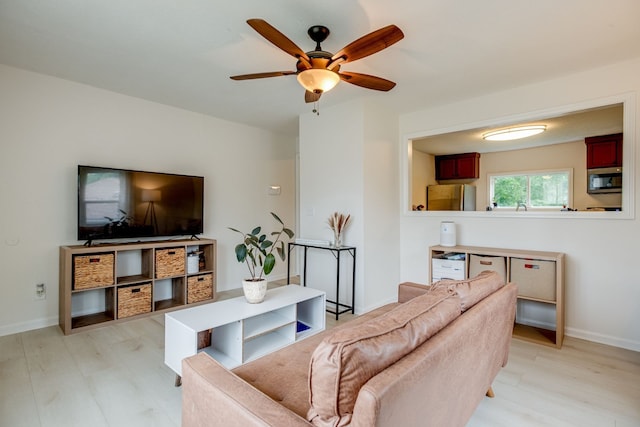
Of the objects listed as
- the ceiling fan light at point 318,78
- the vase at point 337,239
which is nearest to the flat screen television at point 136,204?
the vase at point 337,239

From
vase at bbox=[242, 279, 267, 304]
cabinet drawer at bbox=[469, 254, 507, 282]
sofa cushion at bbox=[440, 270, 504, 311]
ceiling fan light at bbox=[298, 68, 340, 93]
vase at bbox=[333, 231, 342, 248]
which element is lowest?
vase at bbox=[242, 279, 267, 304]

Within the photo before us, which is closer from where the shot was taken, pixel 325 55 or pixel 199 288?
pixel 325 55

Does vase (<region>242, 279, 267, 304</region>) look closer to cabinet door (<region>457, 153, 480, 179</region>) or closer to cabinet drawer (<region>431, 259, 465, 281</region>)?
cabinet drawer (<region>431, 259, 465, 281</region>)

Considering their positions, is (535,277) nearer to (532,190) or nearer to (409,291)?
(409,291)

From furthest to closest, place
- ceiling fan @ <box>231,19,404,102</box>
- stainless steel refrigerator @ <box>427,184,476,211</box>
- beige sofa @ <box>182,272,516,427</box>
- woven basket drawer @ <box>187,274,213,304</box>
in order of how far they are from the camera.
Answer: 1. stainless steel refrigerator @ <box>427,184,476,211</box>
2. woven basket drawer @ <box>187,274,213,304</box>
3. ceiling fan @ <box>231,19,404,102</box>
4. beige sofa @ <box>182,272,516,427</box>

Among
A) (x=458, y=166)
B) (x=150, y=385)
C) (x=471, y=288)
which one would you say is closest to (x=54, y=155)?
(x=150, y=385)

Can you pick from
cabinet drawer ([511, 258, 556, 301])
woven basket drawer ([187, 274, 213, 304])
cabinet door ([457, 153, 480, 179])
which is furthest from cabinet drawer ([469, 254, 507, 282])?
cabinet door ([457, 153, 480, 179])

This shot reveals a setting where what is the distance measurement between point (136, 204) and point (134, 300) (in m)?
1.02

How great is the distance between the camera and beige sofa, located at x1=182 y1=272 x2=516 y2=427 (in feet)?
2.88

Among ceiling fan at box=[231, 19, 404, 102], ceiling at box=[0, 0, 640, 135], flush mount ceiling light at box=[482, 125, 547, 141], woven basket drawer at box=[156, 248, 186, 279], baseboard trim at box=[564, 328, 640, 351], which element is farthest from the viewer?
flush mount ceiling light at box=[482, 125, 547, 141]

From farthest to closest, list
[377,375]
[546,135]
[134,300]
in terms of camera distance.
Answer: [546,135]
[134,300]
[377,375]

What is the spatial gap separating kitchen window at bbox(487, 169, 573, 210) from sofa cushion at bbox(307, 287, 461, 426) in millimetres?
5327

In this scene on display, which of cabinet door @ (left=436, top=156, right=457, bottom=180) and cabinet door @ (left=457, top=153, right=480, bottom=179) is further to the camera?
cabinet door @ (left=436, top=156, right=457, bottom=180)

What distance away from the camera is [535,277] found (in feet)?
9.30
